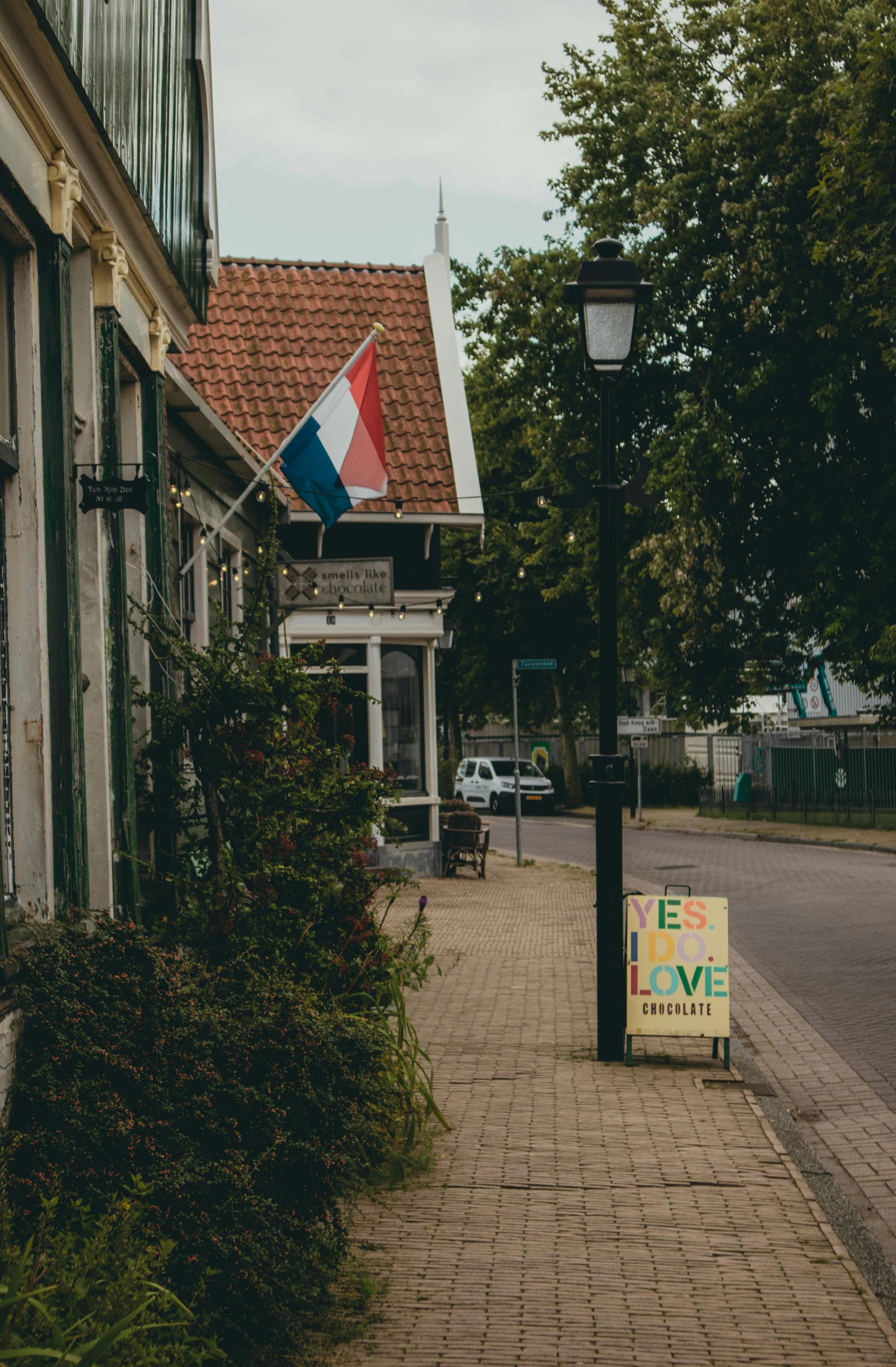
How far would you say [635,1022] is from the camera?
790 centimetres

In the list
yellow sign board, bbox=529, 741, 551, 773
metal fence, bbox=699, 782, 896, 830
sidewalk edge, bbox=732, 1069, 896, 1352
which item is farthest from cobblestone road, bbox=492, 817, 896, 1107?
yellow sign board, bbox=529, 741, 551, 773

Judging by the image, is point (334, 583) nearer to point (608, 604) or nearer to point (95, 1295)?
point (608, 604)

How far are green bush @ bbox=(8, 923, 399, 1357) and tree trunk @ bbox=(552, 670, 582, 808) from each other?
119 feet

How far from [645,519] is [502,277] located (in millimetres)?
5518

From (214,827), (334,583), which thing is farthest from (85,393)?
(334,583)

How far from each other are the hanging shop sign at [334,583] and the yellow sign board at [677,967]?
739 centimetres

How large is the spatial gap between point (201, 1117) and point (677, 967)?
4.38 metres

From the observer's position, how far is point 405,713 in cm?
1942

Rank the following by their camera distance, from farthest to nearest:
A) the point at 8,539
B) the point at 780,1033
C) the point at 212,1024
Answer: the point at 780,1033 → the point at 8,539 → the point at 212,1024

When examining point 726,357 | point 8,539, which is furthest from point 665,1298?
point 726,357

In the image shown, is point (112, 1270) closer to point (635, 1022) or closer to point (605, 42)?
point (635, 1022)

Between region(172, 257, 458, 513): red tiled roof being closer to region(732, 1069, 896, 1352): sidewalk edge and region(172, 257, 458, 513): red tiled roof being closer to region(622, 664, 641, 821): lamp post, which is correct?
region(732, 1069, 896, 1352): sidewalk edge

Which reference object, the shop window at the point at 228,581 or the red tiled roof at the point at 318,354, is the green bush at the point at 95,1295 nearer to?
the shop window at the point at 228,581

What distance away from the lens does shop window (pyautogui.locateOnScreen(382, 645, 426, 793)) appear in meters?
19.2
